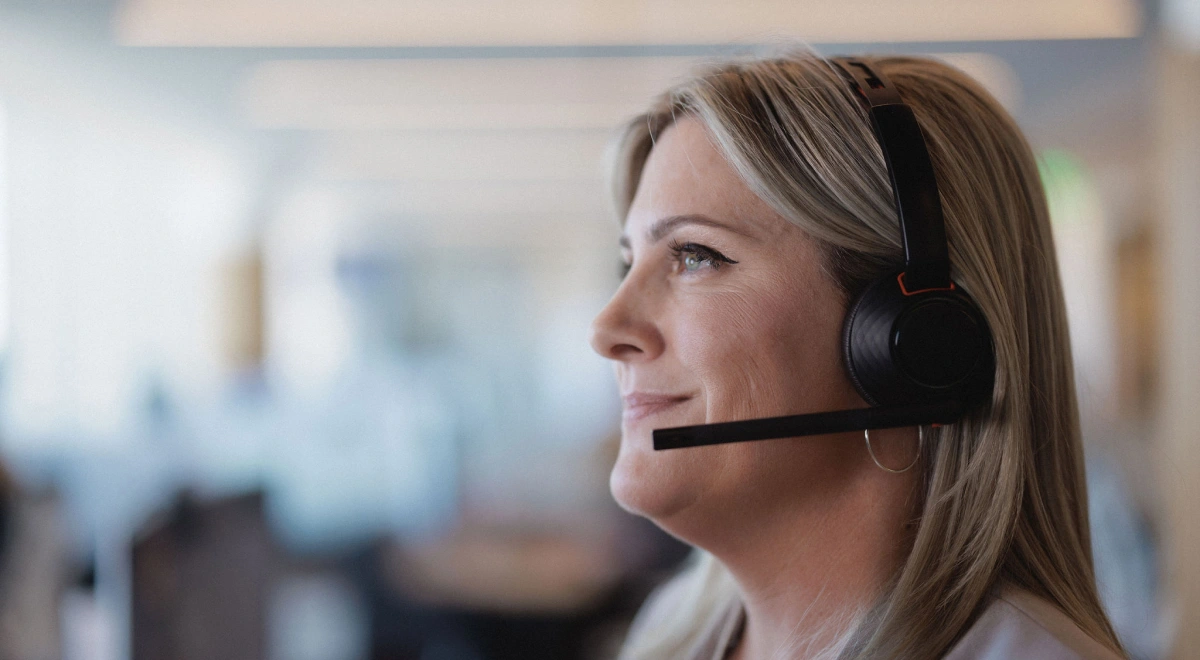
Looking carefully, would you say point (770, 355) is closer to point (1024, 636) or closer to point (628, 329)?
point (628, 329)

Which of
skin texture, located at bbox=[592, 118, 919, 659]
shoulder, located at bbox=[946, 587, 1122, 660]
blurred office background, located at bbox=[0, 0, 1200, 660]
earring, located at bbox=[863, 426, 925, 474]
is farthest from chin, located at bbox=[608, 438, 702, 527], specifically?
blurred office background, located at bbox=[0, 0, 1200, 660]

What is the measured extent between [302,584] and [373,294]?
138 cm

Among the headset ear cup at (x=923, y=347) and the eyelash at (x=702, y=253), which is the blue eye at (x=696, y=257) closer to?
the eyelash at (x=702, y=253)

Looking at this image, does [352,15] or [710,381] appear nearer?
[710,381]

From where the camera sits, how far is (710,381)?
2.82ft

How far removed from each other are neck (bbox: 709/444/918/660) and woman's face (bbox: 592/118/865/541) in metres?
0.02

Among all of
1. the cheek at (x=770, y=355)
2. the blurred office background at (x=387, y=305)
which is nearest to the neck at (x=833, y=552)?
the cheek at (x=770, y=355)

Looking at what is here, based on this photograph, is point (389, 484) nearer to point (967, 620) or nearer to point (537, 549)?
point (537, 549)

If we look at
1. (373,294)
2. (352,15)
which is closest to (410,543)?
(373,294)

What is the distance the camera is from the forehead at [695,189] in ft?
2.86

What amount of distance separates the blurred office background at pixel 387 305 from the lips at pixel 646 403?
1.11m

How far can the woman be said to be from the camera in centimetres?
80

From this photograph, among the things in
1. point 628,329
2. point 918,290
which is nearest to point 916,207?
point 918,290

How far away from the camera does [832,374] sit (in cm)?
86
